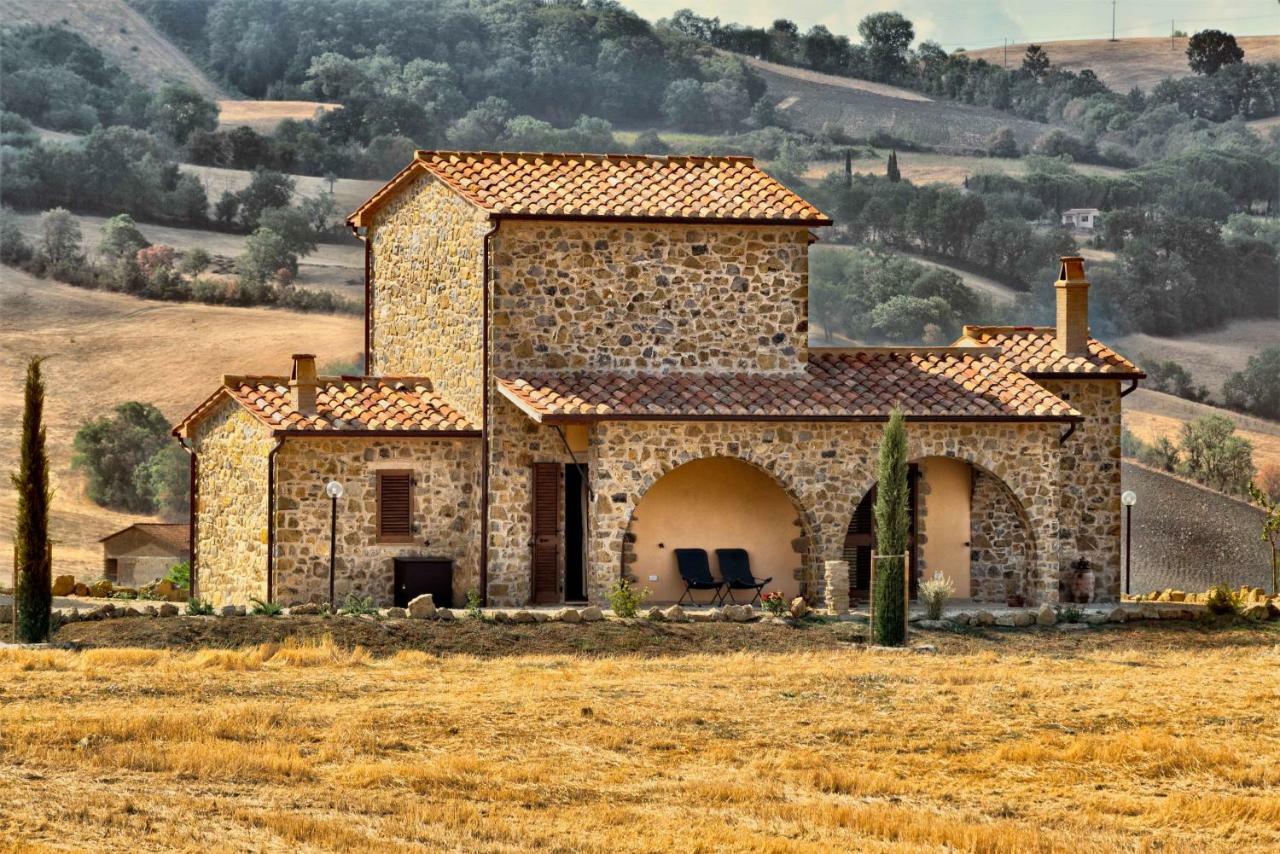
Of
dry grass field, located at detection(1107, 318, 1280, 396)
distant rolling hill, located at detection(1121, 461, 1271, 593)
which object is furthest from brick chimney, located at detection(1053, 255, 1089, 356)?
dry grass field, located at detection(1107, 318, 1280, 396)

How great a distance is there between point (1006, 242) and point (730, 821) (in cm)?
7960

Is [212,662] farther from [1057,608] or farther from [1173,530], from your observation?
[1173,530]

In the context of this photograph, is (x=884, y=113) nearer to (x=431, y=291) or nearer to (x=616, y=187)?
(x=431, y=291)

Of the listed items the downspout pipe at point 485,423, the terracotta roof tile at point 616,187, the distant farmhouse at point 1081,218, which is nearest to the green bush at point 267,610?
the downspout pipe at point 485,423

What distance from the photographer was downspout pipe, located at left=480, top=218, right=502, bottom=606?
98.5ft

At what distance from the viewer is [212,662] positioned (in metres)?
24.2

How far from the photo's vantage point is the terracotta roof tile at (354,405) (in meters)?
30.1

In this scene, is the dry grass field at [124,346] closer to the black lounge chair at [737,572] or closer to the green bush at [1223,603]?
the black lounge chair at [737,572]

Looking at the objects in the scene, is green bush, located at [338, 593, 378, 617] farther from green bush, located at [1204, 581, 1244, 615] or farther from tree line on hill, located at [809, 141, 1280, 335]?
tree line on hill, located at [809, 141, 1280, 335]

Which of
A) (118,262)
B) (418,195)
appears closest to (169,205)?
(118,262)

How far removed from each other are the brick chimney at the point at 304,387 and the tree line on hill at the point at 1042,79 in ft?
278

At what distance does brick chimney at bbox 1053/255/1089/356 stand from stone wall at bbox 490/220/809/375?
434 centimetres

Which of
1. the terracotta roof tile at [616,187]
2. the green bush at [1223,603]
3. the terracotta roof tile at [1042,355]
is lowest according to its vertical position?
the green bush at [1223,603]

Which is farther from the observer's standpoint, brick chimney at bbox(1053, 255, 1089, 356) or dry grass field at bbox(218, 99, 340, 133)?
dry grass field at bbox(218, 99, 340, 133)
